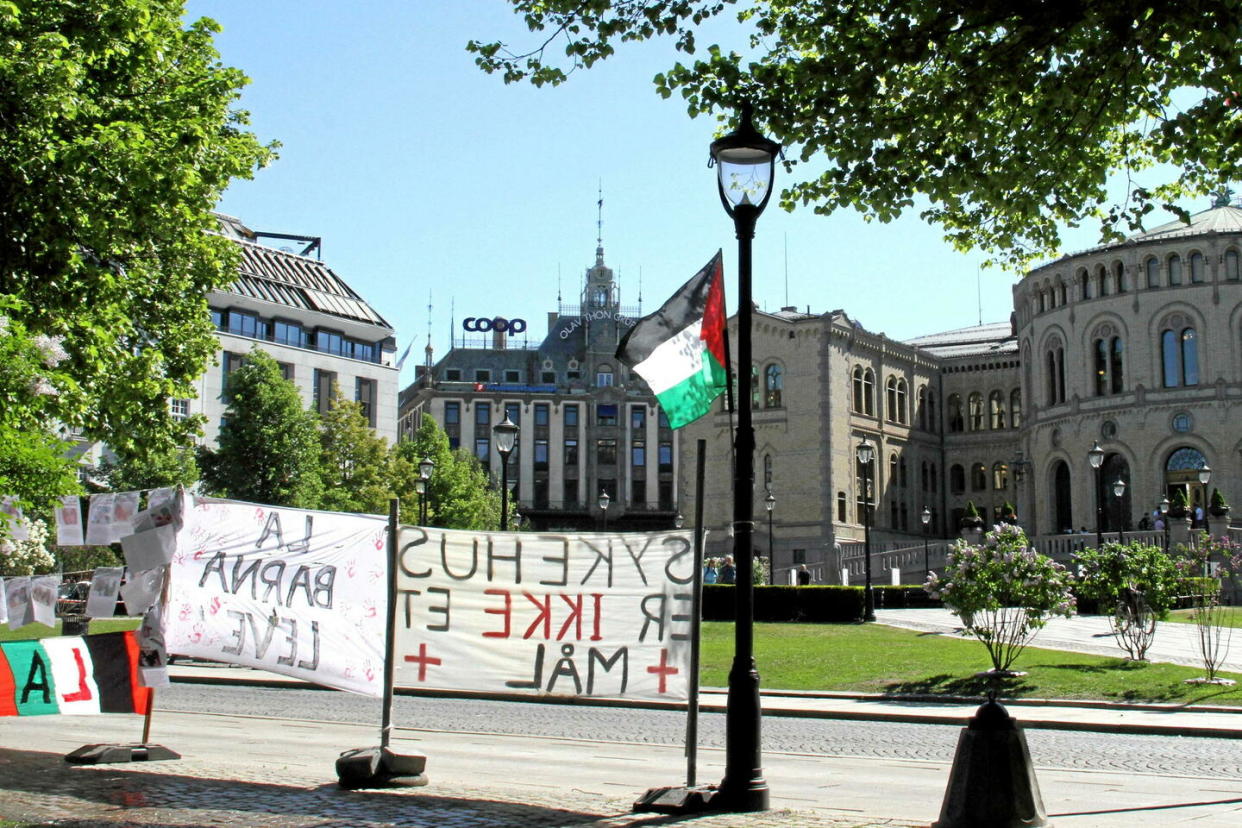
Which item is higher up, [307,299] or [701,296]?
[307,299]

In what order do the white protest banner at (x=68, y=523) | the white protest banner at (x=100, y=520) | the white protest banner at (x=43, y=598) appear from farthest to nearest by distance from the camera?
the white protest banner at (x=43, y=598) < the white protest banner at (x=68, y=523) < the white protest banner at (x=100, y=520)

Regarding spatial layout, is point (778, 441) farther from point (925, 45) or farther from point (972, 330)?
point (925, 45)

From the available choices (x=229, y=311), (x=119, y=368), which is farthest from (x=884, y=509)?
(x=119, y=368)

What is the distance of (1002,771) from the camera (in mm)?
8203

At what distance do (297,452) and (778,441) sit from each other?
26254 millimetres

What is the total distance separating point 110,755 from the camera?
11.8m

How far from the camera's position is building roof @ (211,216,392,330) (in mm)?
78125

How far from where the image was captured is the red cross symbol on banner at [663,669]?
411 inches

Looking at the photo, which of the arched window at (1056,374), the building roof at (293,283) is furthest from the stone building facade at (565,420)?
the arched window at (1056,374)

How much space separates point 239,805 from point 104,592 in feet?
21.0

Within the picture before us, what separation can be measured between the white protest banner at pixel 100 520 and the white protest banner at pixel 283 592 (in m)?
1.95

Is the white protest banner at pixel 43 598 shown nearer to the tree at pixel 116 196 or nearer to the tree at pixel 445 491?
the tree at pixel 116 196

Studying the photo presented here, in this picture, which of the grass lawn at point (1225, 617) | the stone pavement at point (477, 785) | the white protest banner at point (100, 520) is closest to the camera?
the stone pavement at point (477, 785)

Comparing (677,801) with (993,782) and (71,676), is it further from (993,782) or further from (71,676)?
(71,676)
